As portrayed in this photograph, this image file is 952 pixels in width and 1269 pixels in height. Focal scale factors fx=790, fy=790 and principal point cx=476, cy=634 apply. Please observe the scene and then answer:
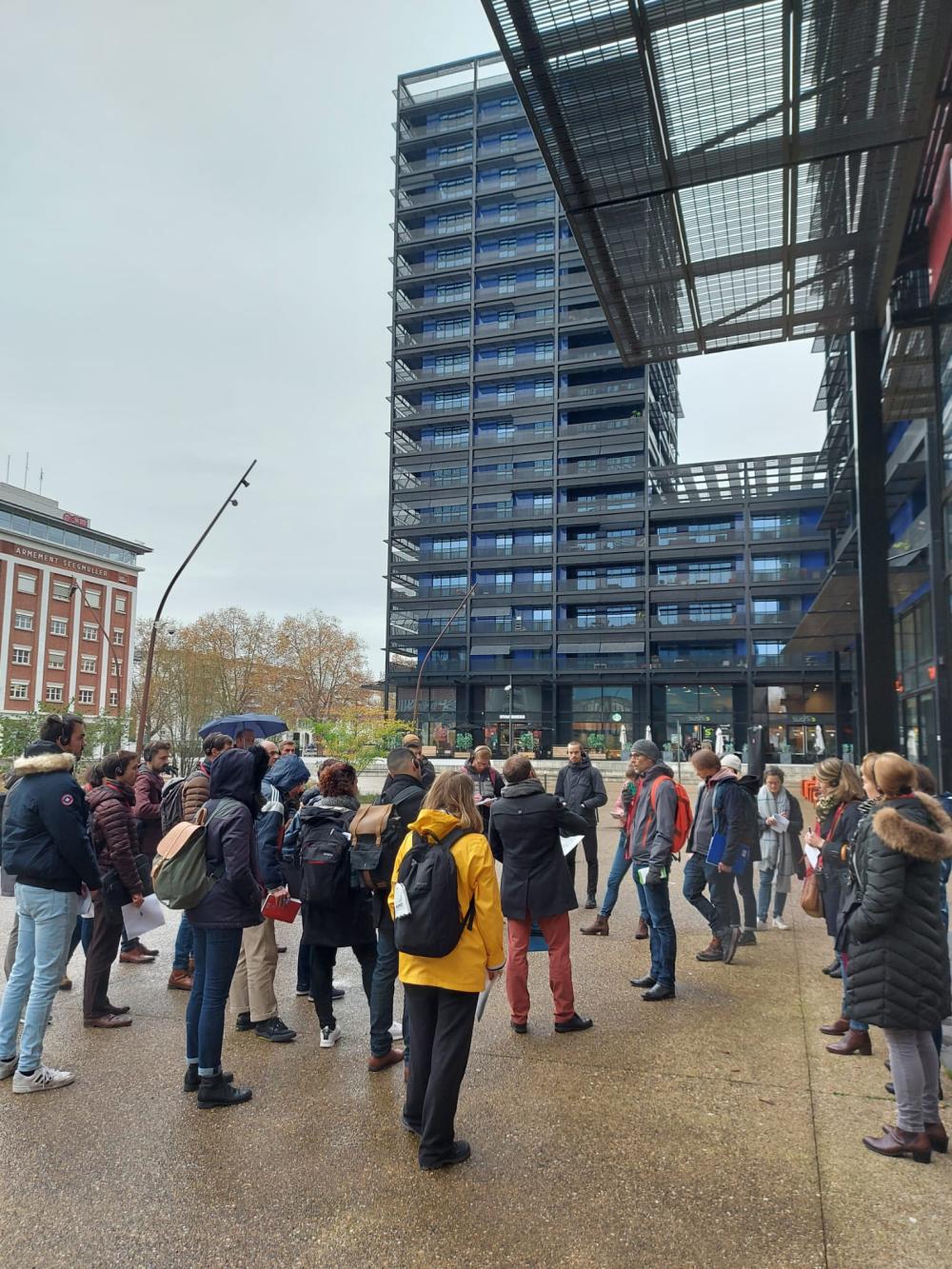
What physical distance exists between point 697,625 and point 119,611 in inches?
2052

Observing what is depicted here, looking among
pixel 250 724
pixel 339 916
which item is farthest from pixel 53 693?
pixel 339 916

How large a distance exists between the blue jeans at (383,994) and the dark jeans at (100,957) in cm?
201

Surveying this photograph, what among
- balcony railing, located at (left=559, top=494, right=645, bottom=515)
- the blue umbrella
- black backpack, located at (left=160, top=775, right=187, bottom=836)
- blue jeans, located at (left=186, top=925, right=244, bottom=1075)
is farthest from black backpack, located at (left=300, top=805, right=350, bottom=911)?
balcony railing, located at (left=559, top=494, right=645, bottom=515)

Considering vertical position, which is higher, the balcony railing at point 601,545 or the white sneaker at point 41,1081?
the balcony railing at point 601,545

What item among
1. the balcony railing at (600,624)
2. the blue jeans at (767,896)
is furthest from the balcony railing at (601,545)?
the blue jeans at (767,896)

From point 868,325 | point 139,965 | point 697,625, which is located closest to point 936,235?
point 868,325

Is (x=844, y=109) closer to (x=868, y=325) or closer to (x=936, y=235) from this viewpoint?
(x=868, y=325)

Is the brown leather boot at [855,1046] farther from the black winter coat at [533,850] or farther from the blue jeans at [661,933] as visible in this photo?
the black winter coat at [533,850]

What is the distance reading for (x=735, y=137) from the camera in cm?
805

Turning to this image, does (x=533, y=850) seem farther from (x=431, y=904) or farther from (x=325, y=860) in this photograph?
(x=431, y=904)

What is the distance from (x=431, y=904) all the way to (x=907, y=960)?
218cm

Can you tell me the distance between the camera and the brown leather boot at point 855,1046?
4820 mm

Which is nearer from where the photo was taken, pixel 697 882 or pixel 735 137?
pixel 697 882

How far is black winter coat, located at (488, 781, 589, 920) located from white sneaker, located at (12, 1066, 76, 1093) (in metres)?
2.70
